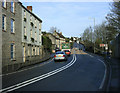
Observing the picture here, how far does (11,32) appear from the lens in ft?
77.2

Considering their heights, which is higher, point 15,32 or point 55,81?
point 15,32

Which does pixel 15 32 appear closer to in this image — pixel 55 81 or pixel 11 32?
pixel 11 32

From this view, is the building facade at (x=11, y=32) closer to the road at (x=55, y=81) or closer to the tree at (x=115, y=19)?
the road at (x=55, y=81)

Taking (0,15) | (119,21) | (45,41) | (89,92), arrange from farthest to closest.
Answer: (45,41), (119,21), (0,15), (89,92)

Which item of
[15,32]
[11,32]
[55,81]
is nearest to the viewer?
[55,81]

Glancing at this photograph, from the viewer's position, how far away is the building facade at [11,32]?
2116cm

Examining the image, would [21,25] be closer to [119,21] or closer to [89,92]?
[119,21]

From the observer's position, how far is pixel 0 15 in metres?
20.1

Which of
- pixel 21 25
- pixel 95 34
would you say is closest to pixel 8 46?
pixel 21 25

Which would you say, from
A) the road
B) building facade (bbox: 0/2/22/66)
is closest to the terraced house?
building facade (bbox: 0/2/22/66)

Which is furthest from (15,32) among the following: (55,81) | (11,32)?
(55,81)

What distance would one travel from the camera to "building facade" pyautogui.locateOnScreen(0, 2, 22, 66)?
69.4ft

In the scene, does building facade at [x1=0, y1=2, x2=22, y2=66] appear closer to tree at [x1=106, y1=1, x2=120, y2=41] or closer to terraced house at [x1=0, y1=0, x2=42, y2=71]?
terraced house at [x1=0, y1=0, x2=42, y2=71]

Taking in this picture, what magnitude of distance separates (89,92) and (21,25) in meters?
22.5
